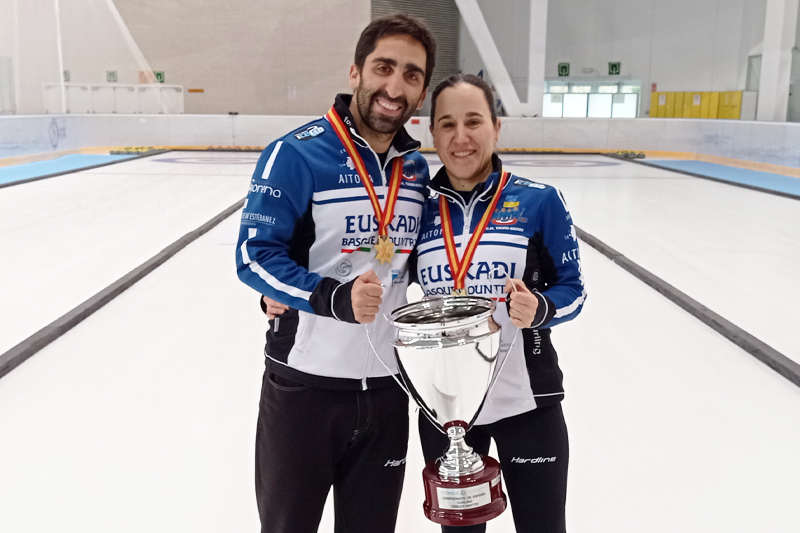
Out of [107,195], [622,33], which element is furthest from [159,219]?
[622,33]

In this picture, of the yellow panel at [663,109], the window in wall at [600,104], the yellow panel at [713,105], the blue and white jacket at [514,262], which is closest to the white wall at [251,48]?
the window in wall at [600,104]

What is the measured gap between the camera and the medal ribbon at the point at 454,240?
1.65 metres

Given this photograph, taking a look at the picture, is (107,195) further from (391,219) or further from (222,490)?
(391,219)

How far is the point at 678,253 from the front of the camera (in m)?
6.34

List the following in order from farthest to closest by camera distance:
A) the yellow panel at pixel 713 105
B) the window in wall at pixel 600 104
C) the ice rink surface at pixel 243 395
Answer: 1. the window in wall at pixel 600 104
2. the yellow panel at pixel 713 105
3. the ice rink surface at pixel 243 395

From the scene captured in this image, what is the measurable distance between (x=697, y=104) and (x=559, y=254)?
21.5m

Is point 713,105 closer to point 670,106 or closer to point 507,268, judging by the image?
point 670,106

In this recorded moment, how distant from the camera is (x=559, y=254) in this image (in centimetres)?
171

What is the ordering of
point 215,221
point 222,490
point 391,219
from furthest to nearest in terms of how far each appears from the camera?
1. point 215,221
2. point 222,490
3. point 391,219

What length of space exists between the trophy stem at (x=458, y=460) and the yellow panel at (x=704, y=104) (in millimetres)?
21397

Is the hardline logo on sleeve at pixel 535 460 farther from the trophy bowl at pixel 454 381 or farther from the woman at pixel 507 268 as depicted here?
the trophy bowl at pixel 454 381

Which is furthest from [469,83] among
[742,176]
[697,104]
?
[697,104]

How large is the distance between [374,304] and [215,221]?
676cm

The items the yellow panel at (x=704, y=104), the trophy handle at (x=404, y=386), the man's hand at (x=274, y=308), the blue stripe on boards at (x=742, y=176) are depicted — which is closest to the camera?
the trophy handle at (x=404, y=386)
